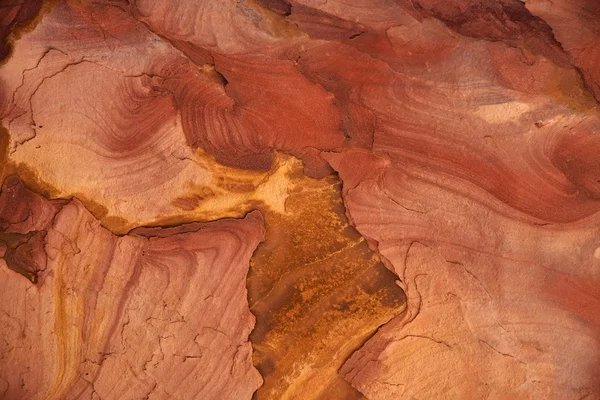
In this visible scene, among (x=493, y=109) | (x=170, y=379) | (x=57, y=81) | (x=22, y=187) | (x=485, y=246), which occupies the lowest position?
(x=170, y=379)

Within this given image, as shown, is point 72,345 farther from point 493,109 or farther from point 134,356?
point 493,109

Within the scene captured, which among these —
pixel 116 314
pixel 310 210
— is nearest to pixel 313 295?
pixel 310 210

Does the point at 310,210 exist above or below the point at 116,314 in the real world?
above

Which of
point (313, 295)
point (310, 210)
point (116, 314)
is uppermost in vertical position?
point (310, 210)

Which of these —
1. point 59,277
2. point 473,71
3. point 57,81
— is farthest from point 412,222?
point 57,81

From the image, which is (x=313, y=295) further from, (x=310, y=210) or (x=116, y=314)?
(x=116, y=314)

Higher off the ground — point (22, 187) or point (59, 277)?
point (22, 187)
